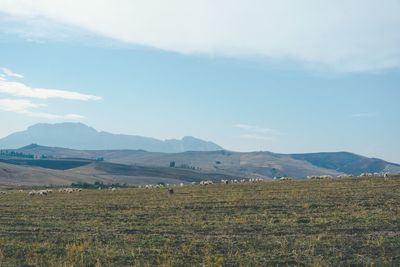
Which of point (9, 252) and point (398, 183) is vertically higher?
point (398, 183)

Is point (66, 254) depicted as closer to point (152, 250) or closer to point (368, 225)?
point (152, 250)

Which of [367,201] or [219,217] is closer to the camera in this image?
[219,217]

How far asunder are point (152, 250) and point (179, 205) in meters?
20.0

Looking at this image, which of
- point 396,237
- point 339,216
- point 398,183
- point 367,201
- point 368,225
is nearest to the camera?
point 396,237

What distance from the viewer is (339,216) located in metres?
31.7

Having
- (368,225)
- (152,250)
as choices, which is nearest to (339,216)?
(368,225)

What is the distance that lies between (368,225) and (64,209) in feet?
79.8

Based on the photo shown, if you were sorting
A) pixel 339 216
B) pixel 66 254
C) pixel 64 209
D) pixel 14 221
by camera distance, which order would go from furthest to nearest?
1. pixel 64 209
2. pixel 14 221
3. pixel 339 216
4. pixel 66 254

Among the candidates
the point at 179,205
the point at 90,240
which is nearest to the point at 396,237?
the point at 90,240

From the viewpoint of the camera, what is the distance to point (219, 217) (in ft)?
111

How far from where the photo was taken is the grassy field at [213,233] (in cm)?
2070

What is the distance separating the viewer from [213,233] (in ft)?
88.9

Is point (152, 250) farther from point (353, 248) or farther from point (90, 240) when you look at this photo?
point (353, 248)

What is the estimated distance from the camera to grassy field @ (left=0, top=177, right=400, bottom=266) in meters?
20.7
